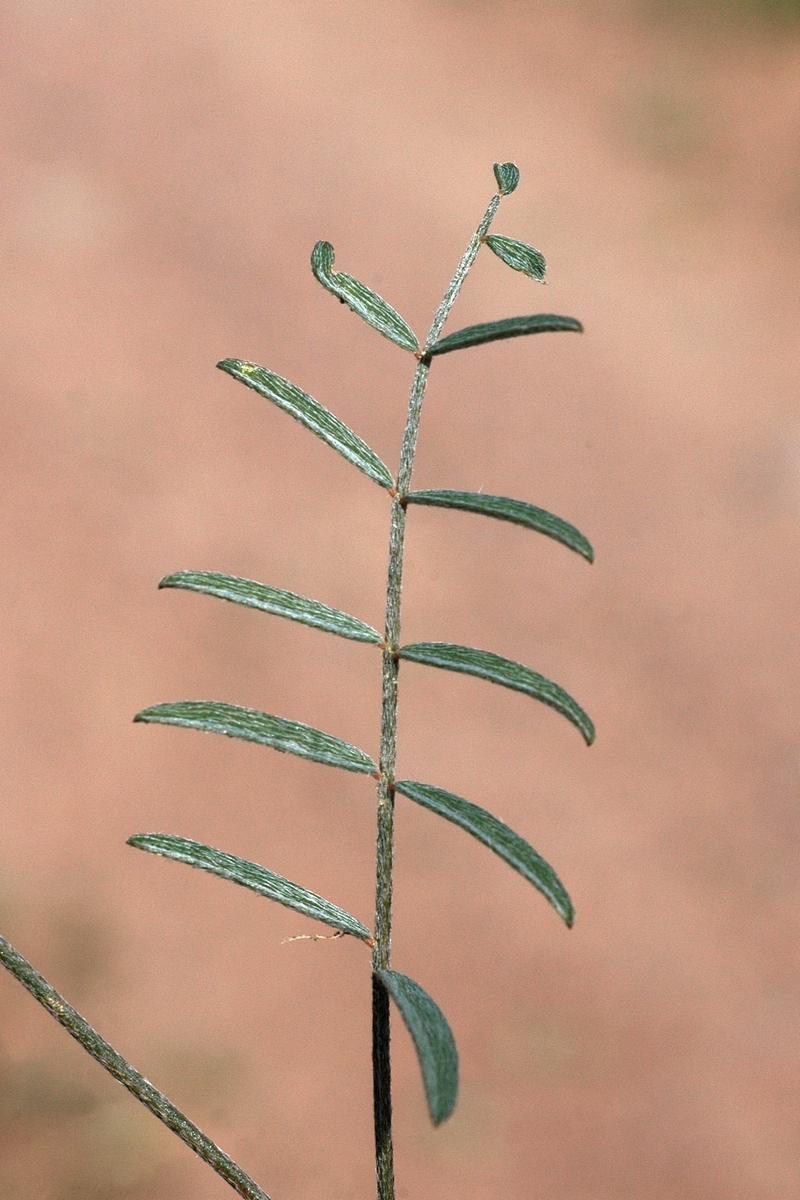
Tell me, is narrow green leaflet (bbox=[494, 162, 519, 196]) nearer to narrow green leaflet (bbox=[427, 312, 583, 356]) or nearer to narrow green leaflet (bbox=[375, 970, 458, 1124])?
narrow green leaflet (bbox=[427, 312, 583, 356])

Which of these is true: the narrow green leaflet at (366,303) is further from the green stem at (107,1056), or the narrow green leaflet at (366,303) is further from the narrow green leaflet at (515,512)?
the green stem at (107,1056)

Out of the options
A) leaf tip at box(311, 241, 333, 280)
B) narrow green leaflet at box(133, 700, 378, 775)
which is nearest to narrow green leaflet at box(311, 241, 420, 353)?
leaf tip at box(311, 241, 333, 280)

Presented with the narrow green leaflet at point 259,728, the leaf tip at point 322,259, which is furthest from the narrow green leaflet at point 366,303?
the narrow green leaflet at point 259,728

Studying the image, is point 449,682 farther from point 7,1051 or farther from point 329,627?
point 329,627

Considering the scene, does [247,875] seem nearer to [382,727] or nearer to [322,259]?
[382,727]

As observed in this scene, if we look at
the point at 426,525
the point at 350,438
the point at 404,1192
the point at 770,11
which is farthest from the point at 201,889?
the point at 770,11

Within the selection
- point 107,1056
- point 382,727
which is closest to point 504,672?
point 382,727

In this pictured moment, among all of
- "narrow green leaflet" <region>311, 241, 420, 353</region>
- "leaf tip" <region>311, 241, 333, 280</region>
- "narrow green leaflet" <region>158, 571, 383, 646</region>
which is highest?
"leaf tip" <region>311, 241, 333, 280</region>
